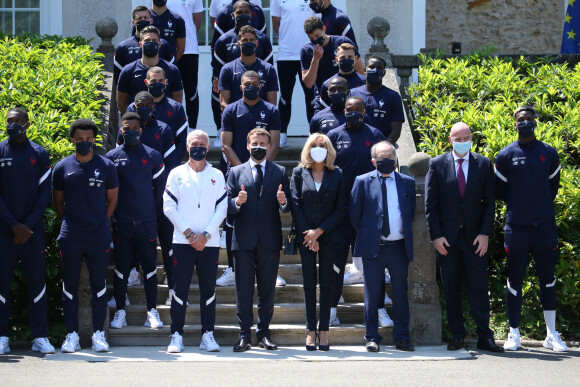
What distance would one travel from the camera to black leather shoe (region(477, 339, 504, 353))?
918cm

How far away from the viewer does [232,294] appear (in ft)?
32.9

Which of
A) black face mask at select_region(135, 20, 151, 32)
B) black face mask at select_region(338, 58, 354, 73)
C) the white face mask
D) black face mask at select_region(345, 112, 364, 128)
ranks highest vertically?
black face mask at select_region(135, 20, 151, 32)

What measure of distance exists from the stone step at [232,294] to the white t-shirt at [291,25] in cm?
387

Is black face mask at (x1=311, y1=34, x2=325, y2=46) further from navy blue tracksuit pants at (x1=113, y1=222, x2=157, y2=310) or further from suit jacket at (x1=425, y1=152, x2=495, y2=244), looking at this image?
navy blue tracksuit pants at (x1=113, y1=222, x2=157, y2=310)

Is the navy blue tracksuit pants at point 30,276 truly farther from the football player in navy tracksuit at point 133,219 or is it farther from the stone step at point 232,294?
the stone step at point 232,294

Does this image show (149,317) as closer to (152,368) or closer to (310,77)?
(152,368)

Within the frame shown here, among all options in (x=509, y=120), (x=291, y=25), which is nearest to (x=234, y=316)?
(x=509, y=120)

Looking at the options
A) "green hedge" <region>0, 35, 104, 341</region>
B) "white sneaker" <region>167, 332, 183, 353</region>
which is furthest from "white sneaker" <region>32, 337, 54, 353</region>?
"white sneaker" <region>167, 332, 183, 353</region>

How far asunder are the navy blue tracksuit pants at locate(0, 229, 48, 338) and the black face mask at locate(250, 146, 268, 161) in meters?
2.13

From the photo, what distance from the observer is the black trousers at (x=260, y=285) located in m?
9.18

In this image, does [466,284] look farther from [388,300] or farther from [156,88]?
[156,88]

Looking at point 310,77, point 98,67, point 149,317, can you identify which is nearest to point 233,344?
point 149,317

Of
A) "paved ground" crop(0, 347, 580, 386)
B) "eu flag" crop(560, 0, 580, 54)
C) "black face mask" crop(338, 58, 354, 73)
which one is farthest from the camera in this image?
"eu flag" crop(560, 0, 580, 54)

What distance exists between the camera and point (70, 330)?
9047mm
